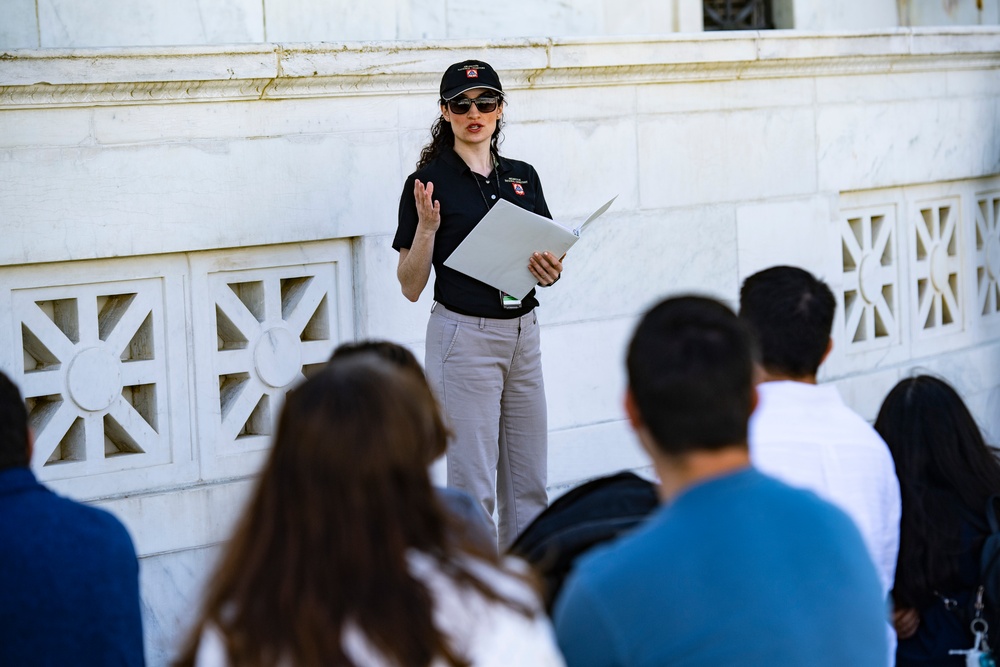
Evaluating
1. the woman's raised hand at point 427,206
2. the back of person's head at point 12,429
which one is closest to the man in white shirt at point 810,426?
the back of person's head at point 12,429

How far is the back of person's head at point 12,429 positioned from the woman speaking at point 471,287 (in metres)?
2.06

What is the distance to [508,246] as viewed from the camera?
457 cm

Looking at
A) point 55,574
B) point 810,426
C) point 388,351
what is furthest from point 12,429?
point 810,426

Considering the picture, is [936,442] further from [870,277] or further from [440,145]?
[870,277]

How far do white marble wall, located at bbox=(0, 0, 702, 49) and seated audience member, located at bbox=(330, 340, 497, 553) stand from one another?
9.05ft

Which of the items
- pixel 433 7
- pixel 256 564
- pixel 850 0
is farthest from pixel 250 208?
pixel 850 0

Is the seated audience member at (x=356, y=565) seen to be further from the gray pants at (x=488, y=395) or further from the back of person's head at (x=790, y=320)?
the gray pants at (x=488, y=395)

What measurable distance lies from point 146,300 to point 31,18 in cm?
111

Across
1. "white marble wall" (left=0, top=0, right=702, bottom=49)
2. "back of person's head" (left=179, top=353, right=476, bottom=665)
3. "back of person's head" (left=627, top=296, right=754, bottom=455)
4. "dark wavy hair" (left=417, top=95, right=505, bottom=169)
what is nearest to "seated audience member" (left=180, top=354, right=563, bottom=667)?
"back of person's head" (left=179, top=353, right=476, bottom=665)

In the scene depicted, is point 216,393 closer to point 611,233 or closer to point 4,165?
point 4,165

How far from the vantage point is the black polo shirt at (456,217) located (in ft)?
15.3

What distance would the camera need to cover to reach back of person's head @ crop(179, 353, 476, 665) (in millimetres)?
1766

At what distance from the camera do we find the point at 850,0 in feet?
26.3

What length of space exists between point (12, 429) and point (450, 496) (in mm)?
831
